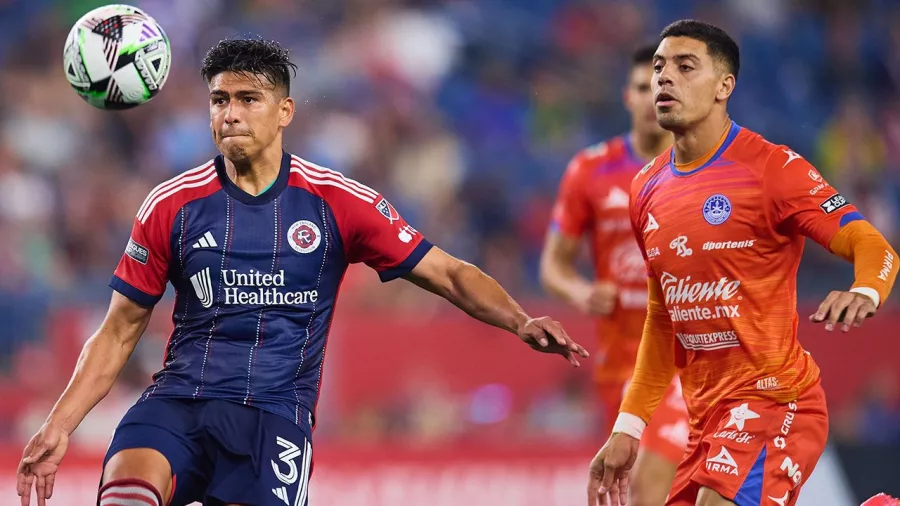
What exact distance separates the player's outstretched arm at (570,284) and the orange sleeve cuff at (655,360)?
1.65 meters

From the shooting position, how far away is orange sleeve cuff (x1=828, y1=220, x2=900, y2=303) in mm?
4293

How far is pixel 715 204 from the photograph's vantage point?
16.2 feet

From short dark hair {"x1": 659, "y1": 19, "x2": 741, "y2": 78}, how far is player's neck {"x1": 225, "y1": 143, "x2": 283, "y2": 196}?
5.69ft

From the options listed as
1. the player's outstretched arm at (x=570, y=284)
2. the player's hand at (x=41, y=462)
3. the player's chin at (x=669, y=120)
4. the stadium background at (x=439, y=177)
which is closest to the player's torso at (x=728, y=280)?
the player's chin at (x=669, y=120)

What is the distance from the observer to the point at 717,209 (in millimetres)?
4918

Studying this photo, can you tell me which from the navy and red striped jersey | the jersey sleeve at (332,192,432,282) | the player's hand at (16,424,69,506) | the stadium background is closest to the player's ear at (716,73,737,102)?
the jersey sleeve at (332,192,432,282)

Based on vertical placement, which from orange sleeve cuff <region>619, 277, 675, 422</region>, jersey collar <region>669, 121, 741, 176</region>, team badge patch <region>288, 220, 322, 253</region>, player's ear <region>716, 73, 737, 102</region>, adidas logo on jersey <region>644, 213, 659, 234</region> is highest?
player's ear <region>716, 73, 737, 102</region>

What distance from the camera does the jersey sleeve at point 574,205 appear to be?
7.30 m

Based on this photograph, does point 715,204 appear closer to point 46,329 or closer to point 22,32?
point 46,329

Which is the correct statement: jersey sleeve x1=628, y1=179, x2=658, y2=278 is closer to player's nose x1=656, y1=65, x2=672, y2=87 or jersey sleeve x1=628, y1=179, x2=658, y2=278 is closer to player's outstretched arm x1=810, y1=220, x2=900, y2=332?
player's nose x1=656, y1=65, x2=672, y2=87

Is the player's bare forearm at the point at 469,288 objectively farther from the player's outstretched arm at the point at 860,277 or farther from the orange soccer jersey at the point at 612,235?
the orange soccer jersey at the point at 612,235

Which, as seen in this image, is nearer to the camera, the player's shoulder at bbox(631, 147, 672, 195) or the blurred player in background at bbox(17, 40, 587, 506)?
the blurred player in background at bbox(17, 40, 587, 506)

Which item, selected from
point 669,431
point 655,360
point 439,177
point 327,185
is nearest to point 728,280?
point 655,360

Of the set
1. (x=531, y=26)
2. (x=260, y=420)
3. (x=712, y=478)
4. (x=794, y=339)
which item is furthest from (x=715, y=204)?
(x=531, y=26)
